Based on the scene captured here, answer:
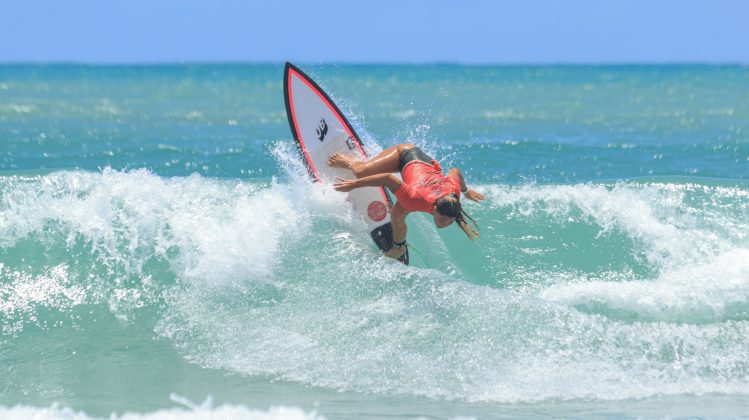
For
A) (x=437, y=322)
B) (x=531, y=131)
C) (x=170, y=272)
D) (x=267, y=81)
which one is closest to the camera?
(x=437, y=322)

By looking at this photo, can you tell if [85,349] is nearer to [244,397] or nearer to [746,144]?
[244,397]

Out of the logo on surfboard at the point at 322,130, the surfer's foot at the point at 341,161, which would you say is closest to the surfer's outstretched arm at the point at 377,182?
the surfer's foot at the point at 341,161

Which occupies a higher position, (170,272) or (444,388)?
(170,272)

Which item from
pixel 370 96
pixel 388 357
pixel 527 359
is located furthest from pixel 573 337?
pixel 370 96

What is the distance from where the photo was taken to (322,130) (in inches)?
269

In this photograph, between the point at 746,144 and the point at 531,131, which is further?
the point at 531,131

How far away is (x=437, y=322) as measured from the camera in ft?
18.3

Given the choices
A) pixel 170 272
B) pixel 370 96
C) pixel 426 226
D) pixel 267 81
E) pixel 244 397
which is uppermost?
pixel 267 81

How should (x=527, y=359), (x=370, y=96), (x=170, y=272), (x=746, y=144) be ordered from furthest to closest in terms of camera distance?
(x=370, y=96), (x=746, y=144), (x=170, y=272), (x=527, y=359)

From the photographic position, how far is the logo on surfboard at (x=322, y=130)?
6.82 meters

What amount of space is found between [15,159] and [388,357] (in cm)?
747

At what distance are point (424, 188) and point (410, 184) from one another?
0.60ft

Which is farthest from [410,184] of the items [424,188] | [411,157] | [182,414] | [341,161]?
[182,414]

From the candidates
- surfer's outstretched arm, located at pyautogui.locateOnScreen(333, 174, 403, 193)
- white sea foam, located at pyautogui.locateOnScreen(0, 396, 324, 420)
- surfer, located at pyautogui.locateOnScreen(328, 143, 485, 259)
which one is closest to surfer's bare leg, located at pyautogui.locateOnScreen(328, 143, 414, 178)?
surfer, located at pyautogui.locateOnScreen(328, 143, 485, 259)
